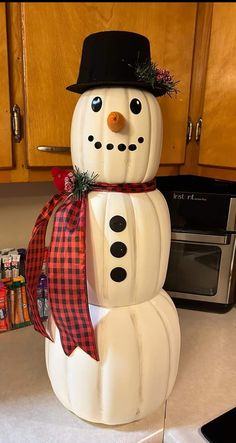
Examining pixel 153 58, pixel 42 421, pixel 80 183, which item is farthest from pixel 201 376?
pixel 153 58

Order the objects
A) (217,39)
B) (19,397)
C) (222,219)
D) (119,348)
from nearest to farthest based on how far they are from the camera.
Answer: (119,348) → (19,397) → (217,39) → (222,219)

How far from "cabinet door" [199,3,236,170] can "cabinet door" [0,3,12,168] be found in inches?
19.0

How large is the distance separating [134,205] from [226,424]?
1.46 ft

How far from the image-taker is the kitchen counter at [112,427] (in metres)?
0.58

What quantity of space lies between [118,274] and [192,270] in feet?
1.73

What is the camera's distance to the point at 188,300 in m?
1.04

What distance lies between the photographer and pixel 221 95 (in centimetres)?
80

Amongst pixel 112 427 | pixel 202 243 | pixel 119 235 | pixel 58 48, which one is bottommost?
pixel 112 427

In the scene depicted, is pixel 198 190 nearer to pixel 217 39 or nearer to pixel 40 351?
pixel 217 39

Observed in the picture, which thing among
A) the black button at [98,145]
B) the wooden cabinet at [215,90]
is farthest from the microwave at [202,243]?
the black button at [98,145]

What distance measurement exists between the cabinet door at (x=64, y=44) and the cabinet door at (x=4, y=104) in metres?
0.04

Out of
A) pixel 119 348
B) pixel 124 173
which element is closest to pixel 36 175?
pixel 124 173

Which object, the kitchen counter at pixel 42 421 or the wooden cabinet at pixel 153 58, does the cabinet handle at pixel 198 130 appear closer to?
the wooden cabinet at pixel 153 58

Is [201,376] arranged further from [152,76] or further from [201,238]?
[152,76]
